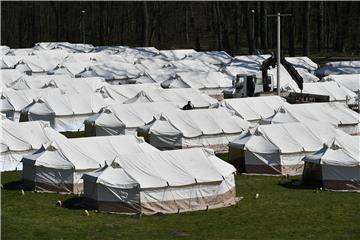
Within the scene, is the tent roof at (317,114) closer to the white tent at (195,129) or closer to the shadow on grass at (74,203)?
the white tent at (195,129)

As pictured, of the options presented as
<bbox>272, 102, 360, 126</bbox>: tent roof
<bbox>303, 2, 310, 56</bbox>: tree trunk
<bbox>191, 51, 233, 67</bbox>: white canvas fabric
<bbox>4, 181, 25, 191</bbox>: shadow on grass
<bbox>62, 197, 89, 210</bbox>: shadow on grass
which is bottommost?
<bbox>4, 181, 25, 191</bbox>: shadow on grass

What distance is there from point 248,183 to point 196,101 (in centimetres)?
1584

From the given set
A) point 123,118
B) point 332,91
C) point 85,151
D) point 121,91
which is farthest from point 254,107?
point 85,151

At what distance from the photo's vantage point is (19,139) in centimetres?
3666

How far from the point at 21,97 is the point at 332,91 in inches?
795

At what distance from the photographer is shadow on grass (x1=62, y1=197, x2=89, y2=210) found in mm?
28994

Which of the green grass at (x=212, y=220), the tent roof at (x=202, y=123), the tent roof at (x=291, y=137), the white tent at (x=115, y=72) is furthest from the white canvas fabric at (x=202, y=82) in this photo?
the green grass at (x=212, y=220)

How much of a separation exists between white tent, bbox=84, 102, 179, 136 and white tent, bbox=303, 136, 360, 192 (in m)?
12.4

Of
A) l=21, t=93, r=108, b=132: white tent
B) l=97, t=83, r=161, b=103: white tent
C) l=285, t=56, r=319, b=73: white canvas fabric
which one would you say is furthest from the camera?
l=285, t=56, r=319, b=73: white canvas fabric

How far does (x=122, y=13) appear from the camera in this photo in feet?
413

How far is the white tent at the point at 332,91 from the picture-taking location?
5278 centimetres

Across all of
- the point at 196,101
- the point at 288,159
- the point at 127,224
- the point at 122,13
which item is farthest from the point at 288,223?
the point at 122,13

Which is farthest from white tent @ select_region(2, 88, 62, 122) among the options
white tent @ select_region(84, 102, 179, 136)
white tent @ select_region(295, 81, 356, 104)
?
white tent @ select_region(295, 81, 356, 104)

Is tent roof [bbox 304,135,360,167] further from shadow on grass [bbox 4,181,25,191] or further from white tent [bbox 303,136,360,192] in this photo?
shadow on grass [bbox 4,181,25,191]
